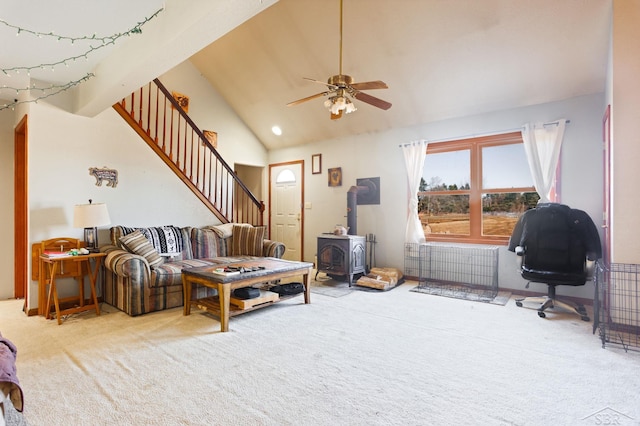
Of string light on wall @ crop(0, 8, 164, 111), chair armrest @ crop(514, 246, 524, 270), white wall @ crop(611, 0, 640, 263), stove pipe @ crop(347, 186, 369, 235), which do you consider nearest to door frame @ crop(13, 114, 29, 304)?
string light on wall @ crop(0, 8, 164, 111)

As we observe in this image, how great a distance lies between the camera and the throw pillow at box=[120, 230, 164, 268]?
384 centimetres

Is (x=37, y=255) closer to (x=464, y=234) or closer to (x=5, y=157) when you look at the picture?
(x=5, y=157)

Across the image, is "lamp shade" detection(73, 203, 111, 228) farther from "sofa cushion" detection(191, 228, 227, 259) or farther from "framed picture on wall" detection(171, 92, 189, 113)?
"framed picture on wall" detection(171, 92, 189, 113)

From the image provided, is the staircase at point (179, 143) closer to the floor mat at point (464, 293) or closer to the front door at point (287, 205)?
the front door at point (287, 205)

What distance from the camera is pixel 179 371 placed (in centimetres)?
232

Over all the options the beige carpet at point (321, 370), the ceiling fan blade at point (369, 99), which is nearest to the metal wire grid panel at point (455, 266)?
the beige carpet at point (321, 370)

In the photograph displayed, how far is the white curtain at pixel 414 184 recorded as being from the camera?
529 centimetres

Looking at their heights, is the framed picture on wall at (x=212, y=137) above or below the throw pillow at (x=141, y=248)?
above

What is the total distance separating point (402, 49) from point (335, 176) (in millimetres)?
2607

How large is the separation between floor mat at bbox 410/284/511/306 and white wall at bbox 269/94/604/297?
39 cm

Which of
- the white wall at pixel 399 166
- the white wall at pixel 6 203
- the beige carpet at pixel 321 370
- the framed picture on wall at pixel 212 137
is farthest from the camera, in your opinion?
the framed picture on wall at pixel 212 137

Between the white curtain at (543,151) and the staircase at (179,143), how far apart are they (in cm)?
436

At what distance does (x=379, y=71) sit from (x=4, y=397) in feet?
16.4

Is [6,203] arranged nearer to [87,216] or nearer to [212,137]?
[87,216]
